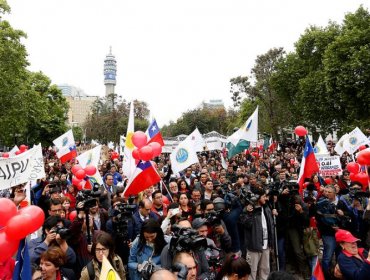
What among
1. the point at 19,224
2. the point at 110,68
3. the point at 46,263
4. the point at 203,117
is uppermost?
the point at 110,68

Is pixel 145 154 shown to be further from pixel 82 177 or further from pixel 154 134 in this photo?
pixel 154 134

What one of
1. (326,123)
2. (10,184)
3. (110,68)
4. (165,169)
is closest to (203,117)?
(326,123)

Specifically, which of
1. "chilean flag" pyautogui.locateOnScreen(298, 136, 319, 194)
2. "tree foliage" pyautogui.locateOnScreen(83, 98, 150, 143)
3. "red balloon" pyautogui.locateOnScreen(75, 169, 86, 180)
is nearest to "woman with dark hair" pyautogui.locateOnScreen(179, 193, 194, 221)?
"chilean flag" pyautogui.locateOnScreen(298, 136, 319, 194)

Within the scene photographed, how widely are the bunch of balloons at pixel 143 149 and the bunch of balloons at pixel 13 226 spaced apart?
382 cm

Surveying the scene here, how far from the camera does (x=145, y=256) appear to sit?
4.12 metres

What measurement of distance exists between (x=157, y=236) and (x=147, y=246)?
162 millimetres

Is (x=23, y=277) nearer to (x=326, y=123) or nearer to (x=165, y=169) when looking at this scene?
(x=165, y=169)

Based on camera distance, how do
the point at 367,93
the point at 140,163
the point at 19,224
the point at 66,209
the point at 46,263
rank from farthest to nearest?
the point at 367,93, the point at 140,163, the point at 66,209, the point at 46,263, the point at 19,224

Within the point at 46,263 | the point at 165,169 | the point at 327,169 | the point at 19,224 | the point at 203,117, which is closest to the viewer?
the point at 19,224

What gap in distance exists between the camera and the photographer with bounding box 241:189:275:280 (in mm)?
5949

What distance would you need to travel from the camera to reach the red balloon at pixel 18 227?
270 centimetres

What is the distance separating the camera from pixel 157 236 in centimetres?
416

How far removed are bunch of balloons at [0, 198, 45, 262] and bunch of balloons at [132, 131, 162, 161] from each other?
3817 millimetres

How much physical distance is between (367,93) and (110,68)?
14937 cm
